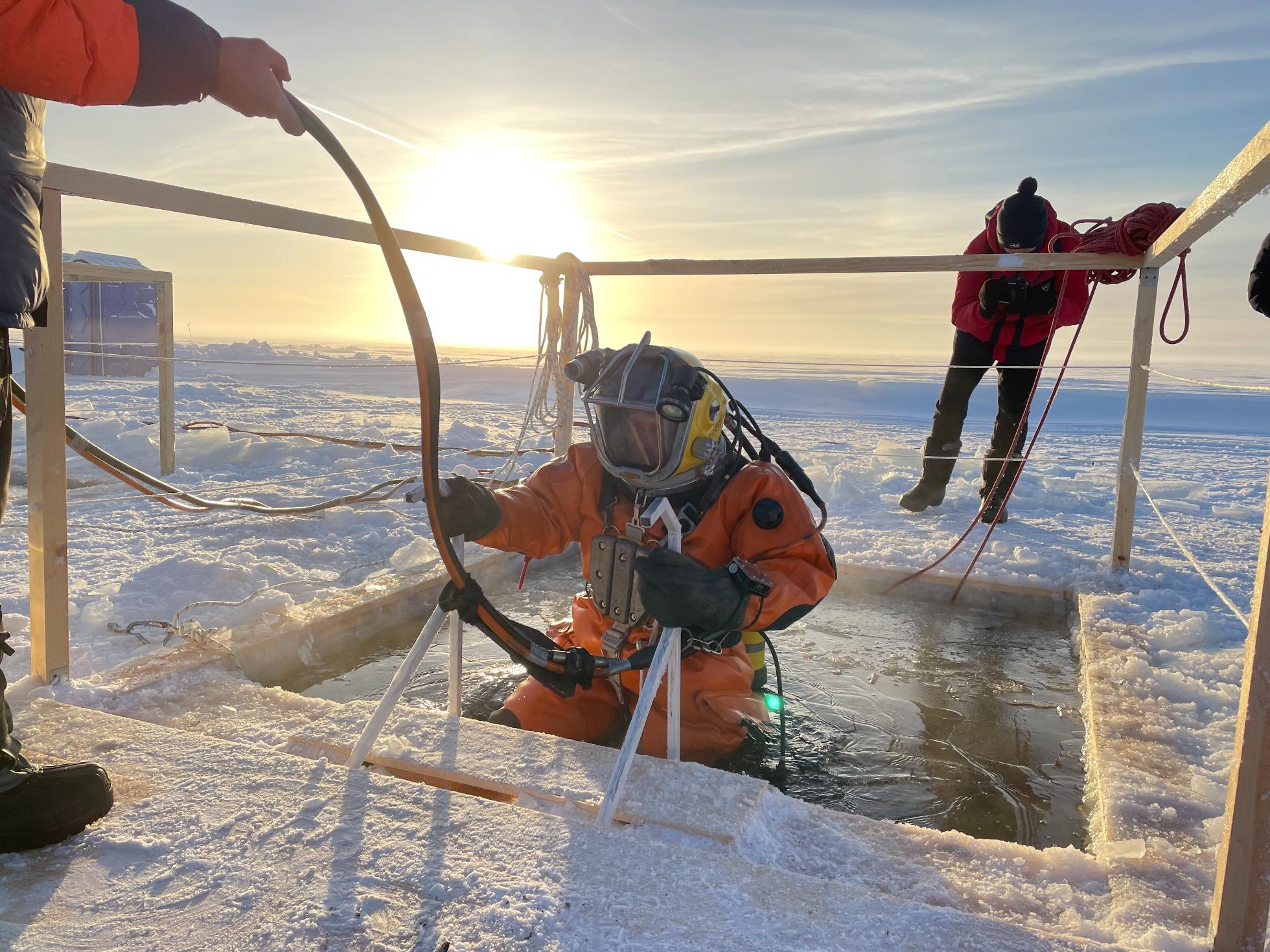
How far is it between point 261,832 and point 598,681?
1362 mm

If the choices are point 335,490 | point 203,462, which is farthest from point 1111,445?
point 203,462

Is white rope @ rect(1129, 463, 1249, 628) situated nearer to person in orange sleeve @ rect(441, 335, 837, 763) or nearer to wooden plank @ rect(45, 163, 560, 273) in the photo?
person in orange sleeve @ rect(441, 335, 837, 763)

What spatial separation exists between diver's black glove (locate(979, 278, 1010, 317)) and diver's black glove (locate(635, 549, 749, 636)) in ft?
12.7

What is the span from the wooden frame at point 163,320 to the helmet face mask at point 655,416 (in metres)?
5.55

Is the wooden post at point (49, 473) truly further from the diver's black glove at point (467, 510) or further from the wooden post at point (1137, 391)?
the wooden post at point (1137, 391)

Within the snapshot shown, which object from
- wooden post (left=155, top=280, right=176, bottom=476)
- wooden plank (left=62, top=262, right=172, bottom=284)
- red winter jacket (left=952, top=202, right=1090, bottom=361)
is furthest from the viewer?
wooden post (left=155, top=280, right=176, bottom=476)

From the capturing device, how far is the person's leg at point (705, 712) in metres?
2.70

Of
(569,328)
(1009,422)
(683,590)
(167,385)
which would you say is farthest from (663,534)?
(167,385)

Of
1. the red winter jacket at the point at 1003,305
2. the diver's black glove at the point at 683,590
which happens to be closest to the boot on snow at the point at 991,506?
the red winter jacket at the point at 1003,305

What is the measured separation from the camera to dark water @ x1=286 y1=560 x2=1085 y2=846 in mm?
2717

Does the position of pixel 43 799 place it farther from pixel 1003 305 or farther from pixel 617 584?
pixel 1003 305

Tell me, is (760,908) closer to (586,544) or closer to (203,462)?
(586,544)

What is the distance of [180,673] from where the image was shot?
2654 millimetres

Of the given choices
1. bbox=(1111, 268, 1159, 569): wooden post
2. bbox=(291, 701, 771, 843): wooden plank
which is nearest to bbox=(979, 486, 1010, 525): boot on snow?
bbox=(1111, 268, 1159, 569): wooden post
